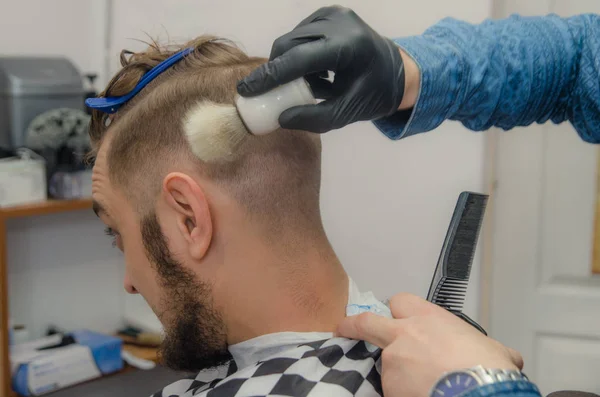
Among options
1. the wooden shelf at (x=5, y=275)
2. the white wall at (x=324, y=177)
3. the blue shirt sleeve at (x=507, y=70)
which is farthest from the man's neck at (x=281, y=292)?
the wooden shelf at (x=5, y=275)

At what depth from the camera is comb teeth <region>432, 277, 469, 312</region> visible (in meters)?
0.93

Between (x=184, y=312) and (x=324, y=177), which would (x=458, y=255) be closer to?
(x=184, y=312)

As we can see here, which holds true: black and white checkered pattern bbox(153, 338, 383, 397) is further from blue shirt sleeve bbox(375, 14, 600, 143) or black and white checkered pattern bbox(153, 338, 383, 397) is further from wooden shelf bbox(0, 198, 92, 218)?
wooden shelf bbox(0, 198, 92, 218)

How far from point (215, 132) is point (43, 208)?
56.5 inches

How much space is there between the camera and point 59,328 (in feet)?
8.10

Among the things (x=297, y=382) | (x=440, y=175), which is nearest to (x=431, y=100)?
(x=297, y=382)

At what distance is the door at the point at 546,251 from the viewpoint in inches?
76.2

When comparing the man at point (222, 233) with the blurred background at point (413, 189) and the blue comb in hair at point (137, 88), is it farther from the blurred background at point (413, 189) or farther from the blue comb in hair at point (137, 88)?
the blurred background at point (413, 189)

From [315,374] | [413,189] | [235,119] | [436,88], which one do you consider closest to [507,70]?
[436,88]

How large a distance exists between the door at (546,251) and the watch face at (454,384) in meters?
1.33

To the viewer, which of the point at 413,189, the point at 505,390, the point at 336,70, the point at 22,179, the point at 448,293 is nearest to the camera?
the point at 505,390

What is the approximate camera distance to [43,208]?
208cm

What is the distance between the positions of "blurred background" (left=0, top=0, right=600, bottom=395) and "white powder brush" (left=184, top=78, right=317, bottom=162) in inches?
43.3

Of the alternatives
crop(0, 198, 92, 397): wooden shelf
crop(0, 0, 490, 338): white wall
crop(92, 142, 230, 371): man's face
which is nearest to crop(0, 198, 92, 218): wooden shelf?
crop(0, 198, 92, 397): wooden shelf
